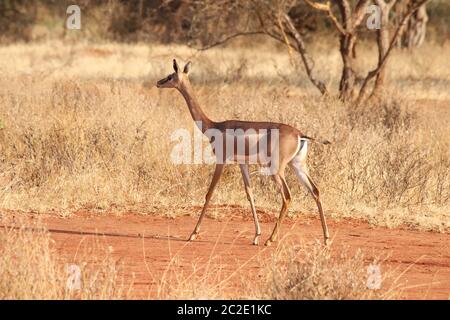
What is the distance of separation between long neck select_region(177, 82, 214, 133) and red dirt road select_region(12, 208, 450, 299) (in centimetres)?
105

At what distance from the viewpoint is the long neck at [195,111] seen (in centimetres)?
916

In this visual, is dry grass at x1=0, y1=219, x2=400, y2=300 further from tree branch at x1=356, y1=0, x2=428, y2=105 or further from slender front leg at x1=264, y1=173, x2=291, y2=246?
tree branch at x1=356, y1=0, x2=428, y2=105

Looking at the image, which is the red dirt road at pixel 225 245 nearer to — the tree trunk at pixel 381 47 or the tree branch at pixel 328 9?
the tree branch at pixel 328 9

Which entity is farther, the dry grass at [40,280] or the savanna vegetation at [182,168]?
the savanna vegetation at [182,168]

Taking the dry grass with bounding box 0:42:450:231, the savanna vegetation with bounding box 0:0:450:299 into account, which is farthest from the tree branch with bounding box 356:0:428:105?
the dry grass with bounding box 0:42:450:231

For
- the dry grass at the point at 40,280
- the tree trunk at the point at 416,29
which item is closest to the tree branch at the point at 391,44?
the dry grass at the point at 40,280

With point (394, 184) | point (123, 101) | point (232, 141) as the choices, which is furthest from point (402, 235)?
point (123, 101)

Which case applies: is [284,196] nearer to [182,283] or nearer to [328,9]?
[182,283]

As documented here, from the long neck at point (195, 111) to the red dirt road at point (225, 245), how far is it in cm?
105

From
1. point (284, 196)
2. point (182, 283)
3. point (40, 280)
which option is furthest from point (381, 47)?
point (40, 280)

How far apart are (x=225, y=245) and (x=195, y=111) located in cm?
138

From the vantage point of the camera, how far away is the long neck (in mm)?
9164
